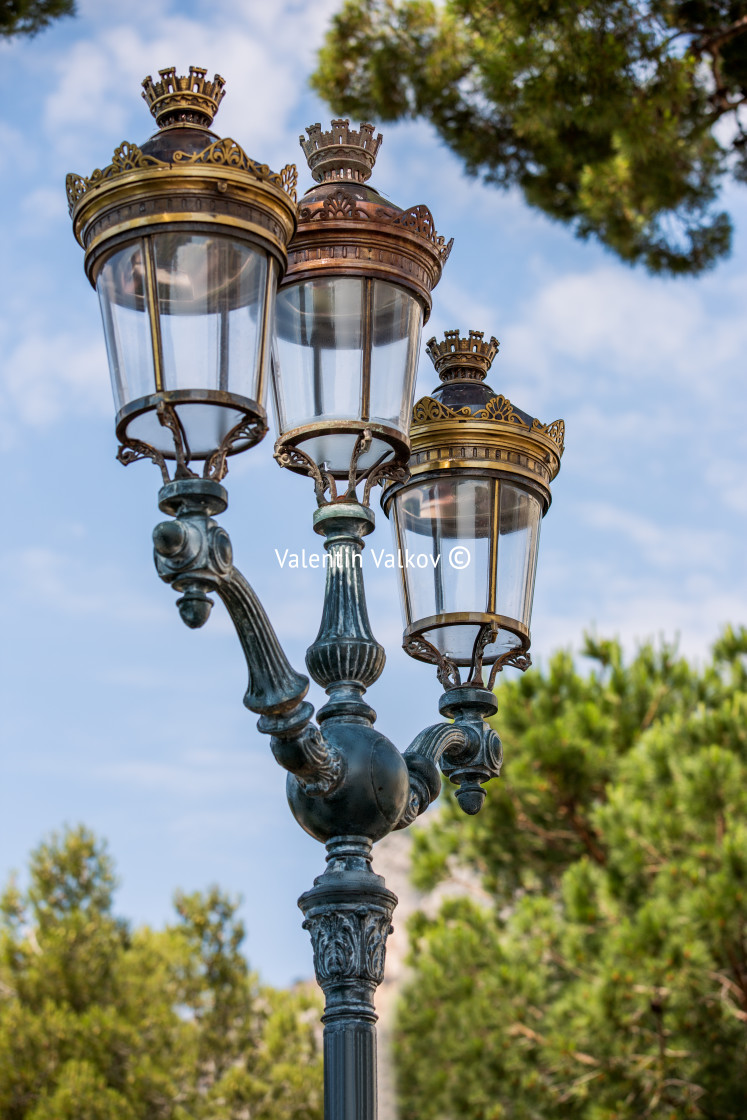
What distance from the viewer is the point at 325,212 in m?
2.72

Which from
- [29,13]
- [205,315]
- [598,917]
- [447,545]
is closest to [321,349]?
[205,315]

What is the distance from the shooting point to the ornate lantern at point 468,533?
3.11 metres

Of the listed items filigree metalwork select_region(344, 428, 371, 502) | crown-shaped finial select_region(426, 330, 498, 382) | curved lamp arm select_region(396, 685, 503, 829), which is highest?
crown-shaped finial select_region(426, 330, 498, 382)

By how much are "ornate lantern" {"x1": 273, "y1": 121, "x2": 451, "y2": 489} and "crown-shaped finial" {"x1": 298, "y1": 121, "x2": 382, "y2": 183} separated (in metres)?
0.22

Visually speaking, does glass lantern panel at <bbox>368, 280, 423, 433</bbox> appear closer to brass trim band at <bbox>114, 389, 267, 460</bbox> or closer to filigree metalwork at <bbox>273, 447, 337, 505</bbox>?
filigree metalwork at <bbox>273, 447, 337, 505</bbox>

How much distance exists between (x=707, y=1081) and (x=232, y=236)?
30.5 ft

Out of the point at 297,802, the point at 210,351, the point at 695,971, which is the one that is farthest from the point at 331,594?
the point at 695,971

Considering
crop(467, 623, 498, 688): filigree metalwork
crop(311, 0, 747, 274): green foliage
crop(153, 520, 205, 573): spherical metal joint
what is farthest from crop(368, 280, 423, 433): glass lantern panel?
crop(311, 0, 747, 274): green foliage

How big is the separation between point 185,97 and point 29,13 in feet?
21.1

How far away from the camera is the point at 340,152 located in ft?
9.83

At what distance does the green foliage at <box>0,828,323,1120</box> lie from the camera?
529 inches

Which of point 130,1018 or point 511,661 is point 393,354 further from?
point 130,1018

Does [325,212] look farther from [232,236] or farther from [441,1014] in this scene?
[441,1014]

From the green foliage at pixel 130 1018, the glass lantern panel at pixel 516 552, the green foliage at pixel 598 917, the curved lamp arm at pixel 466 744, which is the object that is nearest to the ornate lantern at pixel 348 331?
the glass lantern panel at pixel 516 552
